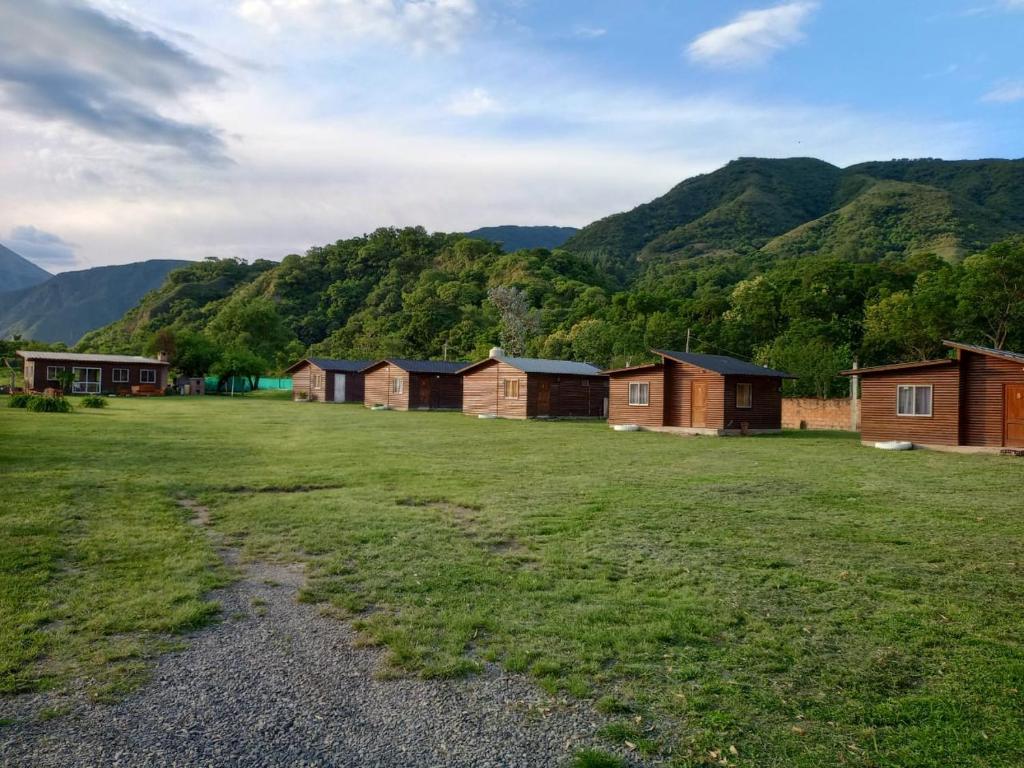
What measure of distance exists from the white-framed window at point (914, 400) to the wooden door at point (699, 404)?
22.7 feet

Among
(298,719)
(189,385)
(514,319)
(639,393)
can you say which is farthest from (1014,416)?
(189,385)

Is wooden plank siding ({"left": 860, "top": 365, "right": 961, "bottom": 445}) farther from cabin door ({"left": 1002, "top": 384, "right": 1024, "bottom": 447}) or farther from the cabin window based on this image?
the cabin window

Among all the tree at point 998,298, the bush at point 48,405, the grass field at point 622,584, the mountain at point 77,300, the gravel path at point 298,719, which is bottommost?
the gravel path at point 298,719

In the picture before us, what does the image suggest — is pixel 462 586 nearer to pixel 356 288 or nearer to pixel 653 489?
pixel 653 489

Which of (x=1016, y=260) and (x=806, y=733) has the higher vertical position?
(x=1016, y=260)

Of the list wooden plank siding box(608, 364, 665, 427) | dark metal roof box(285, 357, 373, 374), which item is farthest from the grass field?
dark metal roof box(285, 357, 373, 374)

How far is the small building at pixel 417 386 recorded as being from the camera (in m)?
42.1

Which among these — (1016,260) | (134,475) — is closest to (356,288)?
(1016,260)

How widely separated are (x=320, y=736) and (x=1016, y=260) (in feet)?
172

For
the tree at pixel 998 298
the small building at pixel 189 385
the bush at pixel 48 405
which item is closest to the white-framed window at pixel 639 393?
the bush at pixel 48 405

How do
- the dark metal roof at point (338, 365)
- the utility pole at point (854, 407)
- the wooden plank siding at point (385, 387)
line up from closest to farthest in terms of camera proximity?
the utility pole at point (854, 407) < the wooden plank siding at point (385, 387) < the dark metal roof at point (338, 365)

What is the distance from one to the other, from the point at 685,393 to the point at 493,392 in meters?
11.3

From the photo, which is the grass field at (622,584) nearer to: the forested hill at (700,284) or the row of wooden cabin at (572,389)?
the row of wooden cabin at (572,389)

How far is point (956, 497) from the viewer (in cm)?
1280
